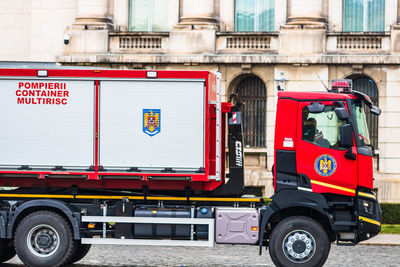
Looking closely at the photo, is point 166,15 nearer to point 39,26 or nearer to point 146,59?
point 146,59

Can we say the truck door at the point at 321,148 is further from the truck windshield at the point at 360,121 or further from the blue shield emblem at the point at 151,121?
the blue shield emblem at the point at 151,121

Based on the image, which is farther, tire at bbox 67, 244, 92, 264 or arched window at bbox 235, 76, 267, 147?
arched window at bbox 235, 76, 267, 147

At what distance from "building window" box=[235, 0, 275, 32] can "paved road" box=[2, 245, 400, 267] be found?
536 inches

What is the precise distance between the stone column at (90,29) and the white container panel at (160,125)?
17833mm

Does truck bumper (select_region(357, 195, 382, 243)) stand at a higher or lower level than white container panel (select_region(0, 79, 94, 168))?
lower

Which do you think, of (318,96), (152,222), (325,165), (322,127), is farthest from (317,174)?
(152,222)

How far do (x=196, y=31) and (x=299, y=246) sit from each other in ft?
60.7

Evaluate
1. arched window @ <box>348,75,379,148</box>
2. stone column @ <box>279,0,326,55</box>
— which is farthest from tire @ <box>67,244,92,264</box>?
arched window @ <box>348,75,379,148</box>

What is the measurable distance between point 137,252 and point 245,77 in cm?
1432

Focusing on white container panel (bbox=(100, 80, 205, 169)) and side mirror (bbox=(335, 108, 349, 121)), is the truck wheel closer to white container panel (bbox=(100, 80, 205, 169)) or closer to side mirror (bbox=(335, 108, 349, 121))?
white container panel (bbox=(100, 80, 205, 169))

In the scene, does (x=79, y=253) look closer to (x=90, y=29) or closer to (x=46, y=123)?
(x=46, y=123)

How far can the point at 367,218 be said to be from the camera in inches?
672

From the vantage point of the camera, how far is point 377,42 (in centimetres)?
3362

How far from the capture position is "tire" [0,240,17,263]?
18156mm
